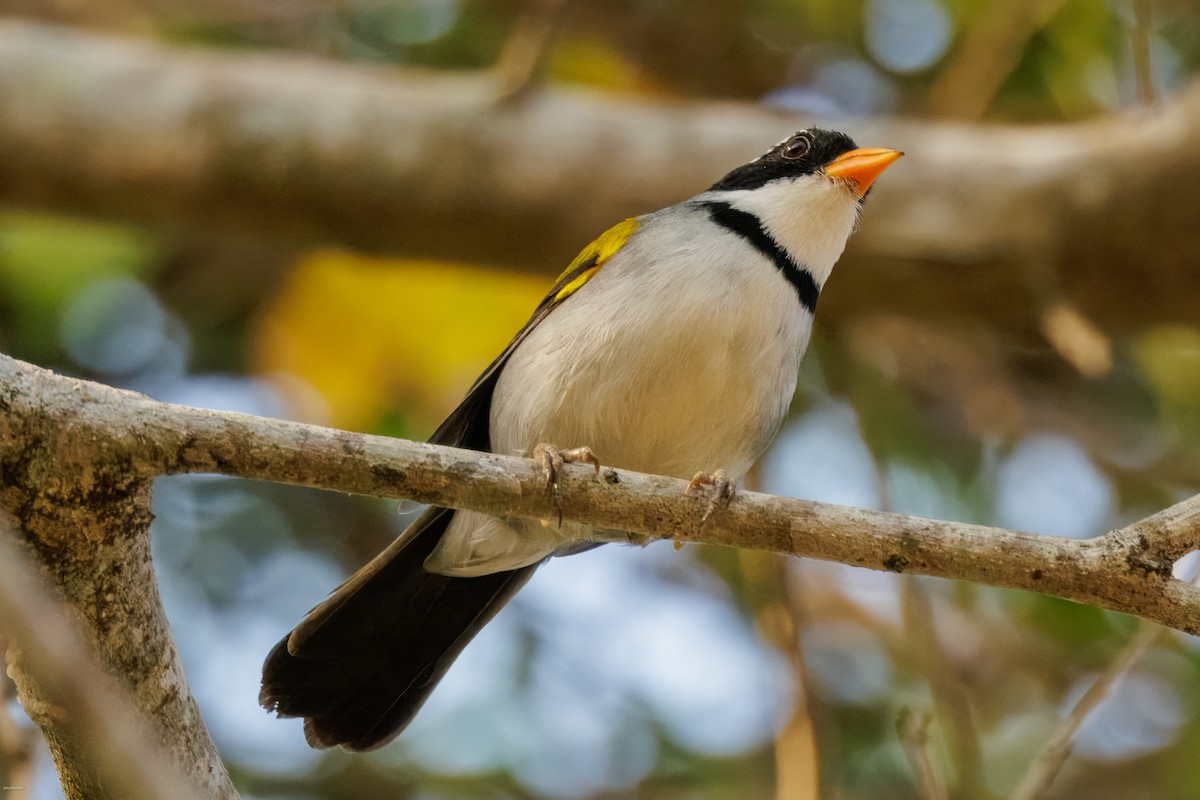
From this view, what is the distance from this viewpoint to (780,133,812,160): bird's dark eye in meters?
4.36

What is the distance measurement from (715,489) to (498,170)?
10.7 ft

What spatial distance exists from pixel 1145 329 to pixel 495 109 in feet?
9.93

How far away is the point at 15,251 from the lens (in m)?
6.23

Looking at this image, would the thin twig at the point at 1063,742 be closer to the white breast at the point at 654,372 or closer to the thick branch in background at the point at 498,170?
the white breast at the point at 654,372

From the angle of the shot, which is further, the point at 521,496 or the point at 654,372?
the point at 654,372

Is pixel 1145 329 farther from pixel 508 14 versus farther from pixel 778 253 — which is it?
pixel 508 14

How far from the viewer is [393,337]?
6184 millimetres

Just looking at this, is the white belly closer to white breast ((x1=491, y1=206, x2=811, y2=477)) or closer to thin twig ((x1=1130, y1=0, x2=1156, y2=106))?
white breast ((x1=491, y1=206, x2=811, y2=477))

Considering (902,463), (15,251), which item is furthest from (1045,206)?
(15,251)

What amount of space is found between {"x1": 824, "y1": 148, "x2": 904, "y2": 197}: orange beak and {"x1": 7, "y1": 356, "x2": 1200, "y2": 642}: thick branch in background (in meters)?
1.58

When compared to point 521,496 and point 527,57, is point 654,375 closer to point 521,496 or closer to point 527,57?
point 521,496

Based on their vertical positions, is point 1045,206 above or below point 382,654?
above

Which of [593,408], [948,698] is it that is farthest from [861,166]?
[948,698]

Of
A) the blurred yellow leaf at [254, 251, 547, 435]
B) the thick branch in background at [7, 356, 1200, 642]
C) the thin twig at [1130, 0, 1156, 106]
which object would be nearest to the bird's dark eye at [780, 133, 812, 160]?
the thin twig at [1130, 0, 1156, 106]
